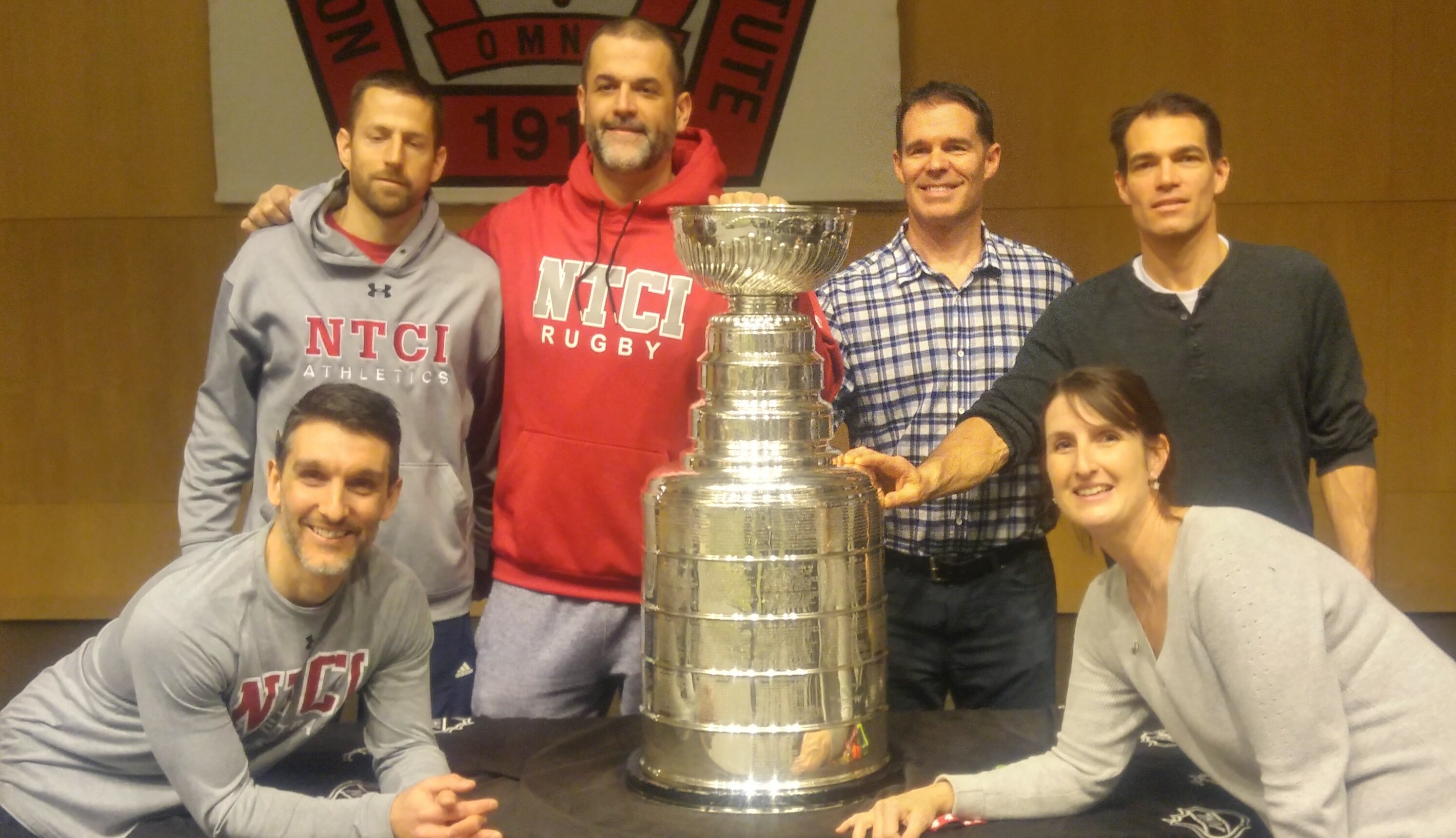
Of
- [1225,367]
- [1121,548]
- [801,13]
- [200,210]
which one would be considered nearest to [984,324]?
[1225,367]

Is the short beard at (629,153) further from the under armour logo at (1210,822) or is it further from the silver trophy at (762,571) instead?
the under armour logo at (1210,822)

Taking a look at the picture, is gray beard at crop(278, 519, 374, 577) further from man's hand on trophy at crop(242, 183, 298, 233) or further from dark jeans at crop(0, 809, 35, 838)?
man's hand on trophy at crop(242, 183, 298, 233)

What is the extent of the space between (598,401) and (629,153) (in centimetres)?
43

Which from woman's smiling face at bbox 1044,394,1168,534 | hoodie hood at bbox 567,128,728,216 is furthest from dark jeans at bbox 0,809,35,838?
woman's smiling face at bbox 1044,394,1168,534

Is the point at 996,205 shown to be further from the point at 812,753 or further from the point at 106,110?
the point at 812,753

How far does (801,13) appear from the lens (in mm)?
4457

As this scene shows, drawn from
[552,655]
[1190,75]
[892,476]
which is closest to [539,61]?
[1190,75]

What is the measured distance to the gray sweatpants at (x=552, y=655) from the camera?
2389 millimetres

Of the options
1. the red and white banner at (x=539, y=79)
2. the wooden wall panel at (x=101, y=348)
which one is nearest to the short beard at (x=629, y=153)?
the red and white banner at (x=539, y=79)

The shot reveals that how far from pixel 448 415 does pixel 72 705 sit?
2.49ft

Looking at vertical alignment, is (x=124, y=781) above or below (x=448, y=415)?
below

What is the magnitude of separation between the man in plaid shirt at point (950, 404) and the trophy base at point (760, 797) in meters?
0.78

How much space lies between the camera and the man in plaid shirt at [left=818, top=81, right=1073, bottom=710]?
8.37 ft

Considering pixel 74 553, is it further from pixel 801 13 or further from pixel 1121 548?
pixel 1121 548
